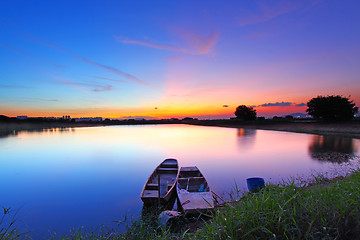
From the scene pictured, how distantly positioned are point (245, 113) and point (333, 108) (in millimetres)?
61617

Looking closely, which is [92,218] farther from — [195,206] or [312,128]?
[312,128]

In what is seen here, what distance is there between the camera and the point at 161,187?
11.2 meters

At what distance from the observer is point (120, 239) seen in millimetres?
4301

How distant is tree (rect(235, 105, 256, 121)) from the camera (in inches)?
4668

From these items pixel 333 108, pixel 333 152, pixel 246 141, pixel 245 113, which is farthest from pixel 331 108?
pixel 245 113

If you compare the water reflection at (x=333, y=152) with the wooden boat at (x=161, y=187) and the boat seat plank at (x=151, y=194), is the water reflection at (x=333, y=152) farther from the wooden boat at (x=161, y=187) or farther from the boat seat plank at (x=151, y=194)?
the boat seat plank at (x=151, y=194)

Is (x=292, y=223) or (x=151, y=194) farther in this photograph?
(x=151, y=194)

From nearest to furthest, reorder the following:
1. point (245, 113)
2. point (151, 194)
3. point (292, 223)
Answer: point (292, 223), point (151, 194), point (245, 113)

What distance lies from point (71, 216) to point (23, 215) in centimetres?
267

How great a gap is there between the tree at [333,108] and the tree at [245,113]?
2167 inches

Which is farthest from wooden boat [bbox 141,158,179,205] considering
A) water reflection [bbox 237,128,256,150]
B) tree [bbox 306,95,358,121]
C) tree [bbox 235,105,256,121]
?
tree [bbox 235,105,256,121]

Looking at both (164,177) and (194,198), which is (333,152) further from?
(194,198)

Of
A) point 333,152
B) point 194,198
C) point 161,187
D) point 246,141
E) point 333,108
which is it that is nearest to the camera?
point 194,198

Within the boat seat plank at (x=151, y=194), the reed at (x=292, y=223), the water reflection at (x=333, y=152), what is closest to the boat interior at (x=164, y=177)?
the boat seat plank at (x=151, y=194)
